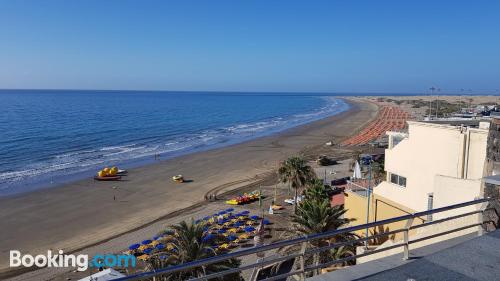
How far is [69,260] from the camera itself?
24.8 m

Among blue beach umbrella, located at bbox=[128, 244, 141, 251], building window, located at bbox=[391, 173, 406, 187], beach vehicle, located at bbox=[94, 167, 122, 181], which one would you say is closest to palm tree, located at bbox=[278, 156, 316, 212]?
building window, located at bbox=[391, 173, 406, 187]

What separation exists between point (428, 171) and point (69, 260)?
21876 mm

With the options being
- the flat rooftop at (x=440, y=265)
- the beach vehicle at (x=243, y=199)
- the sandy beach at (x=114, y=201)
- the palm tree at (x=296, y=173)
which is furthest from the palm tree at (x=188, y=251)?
the beach vehicle at (x=243, y=199)

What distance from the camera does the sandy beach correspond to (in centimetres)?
2867

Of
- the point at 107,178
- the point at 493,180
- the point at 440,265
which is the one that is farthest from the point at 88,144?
the point at 440,265

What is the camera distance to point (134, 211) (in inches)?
1359

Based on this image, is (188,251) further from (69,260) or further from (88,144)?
(88,144)

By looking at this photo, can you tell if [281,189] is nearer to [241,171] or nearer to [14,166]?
[241,171]

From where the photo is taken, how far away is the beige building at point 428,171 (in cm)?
1338

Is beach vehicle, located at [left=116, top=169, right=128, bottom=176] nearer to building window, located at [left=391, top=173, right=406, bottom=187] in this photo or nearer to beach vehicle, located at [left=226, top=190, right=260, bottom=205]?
beach vehicle, located at [left=226, top=190, right=260, bottom=205]

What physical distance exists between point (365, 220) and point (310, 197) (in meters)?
4.29

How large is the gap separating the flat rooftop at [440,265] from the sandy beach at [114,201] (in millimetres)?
24205

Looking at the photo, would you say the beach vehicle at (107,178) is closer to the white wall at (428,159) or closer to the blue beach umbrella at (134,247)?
the blue beach umbrella at (134,247)

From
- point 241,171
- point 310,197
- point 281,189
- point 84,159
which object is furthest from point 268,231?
point 84,159
